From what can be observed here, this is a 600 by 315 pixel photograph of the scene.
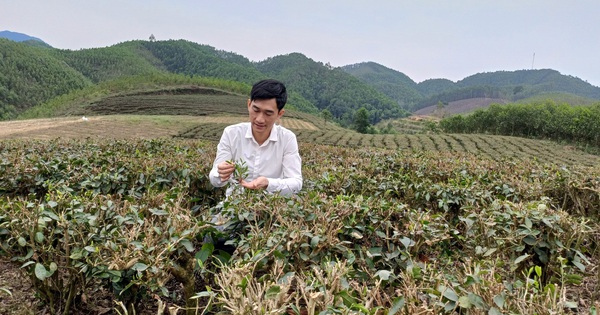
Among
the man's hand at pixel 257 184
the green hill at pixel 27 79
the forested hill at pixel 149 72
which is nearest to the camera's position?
the man's hand at pixel 257 184

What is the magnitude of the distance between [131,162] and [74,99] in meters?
61.7

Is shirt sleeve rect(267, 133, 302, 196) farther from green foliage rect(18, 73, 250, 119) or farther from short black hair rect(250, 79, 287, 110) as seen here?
green foliage rect(18, 73, 250, 119)

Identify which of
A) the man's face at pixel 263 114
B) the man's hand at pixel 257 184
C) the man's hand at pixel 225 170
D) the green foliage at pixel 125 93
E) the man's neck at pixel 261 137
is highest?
the green foliage at pixel 125 93

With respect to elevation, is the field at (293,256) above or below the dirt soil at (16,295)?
above

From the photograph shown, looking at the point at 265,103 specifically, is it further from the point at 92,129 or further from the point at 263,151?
the point at 92,129

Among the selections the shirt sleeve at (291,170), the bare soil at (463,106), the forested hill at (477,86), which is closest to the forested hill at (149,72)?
the bare soil at (463,106)

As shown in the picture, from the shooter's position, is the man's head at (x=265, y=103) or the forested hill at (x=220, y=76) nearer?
the man's head at (x=265, y=103)

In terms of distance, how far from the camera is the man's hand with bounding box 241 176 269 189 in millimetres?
2513

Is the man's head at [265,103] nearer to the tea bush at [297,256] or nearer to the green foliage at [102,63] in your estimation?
the tea bush at [297,256]

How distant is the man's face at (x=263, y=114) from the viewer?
8.83 ft

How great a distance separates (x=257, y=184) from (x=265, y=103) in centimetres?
65

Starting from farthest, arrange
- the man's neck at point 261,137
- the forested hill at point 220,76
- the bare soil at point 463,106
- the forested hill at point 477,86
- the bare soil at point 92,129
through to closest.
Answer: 1. the forested hill at point 477,86
2. the bare soil at point 463,106
3. the forested hill at point 220,76
4. the bare soil at point 92,129
5. the man's neck at point 261,137

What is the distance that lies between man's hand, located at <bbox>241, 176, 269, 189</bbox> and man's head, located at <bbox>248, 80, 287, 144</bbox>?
1.61 ft

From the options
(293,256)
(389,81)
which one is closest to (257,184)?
(293,256)
